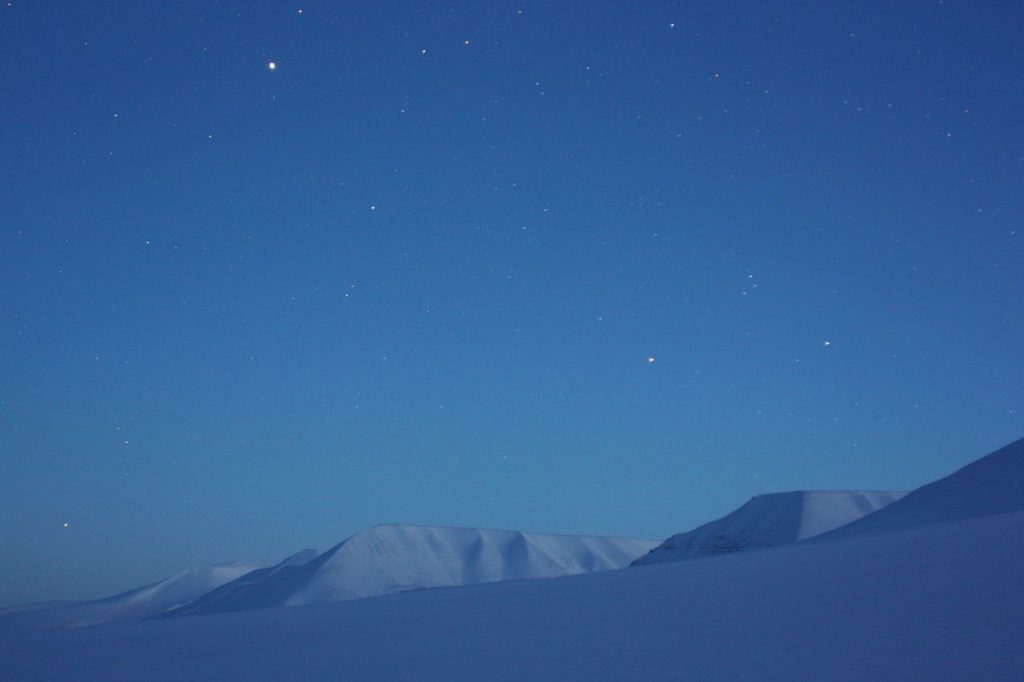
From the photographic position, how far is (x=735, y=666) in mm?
4703

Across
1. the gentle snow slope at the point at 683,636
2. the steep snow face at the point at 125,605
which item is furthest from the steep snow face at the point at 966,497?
the steep snow face at the point at 125,605

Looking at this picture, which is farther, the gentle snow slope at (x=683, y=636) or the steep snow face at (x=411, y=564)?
the steep snow face at (x=411, y=564)

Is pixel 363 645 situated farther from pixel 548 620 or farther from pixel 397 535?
pixel 397 535

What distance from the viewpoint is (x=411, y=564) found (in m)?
85.2

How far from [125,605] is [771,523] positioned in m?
100

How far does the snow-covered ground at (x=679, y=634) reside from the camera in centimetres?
463

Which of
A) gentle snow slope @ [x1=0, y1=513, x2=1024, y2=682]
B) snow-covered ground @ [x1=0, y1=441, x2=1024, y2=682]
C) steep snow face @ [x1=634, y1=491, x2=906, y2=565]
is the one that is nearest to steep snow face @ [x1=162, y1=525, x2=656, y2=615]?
steep snow face @ [x1=634, y1=491, x2=906, y2=565]

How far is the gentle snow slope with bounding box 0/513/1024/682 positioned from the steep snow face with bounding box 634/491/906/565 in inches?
1820

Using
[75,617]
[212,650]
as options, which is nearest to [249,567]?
[75,617]

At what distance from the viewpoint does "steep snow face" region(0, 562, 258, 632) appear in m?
104

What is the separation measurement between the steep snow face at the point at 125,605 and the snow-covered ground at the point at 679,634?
4124 inches

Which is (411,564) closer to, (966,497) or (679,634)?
(966,497)

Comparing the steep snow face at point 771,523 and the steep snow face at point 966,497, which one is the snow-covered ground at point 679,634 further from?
the steep snow face at point 771,523

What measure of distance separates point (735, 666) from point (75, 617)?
126141mm
